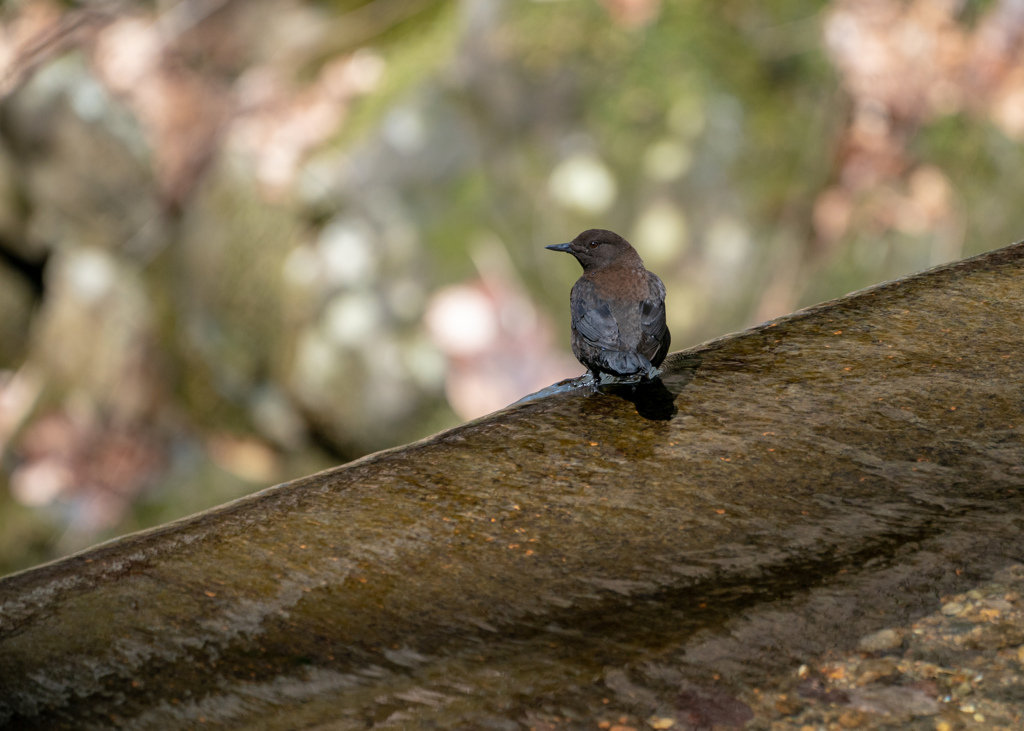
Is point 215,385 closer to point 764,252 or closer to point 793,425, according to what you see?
point 764,252

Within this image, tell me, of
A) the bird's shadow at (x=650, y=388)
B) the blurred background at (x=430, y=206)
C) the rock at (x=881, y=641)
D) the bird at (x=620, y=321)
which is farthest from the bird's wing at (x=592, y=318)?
the blurred background at (x=430, y=206)

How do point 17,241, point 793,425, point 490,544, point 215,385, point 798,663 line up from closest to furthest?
1. point 798,663
2. point 490,544
3. point 793,425
4. point 215,385
5. point 17,241

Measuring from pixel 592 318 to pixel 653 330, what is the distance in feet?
0.67

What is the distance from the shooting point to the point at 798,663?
1878 millimetres

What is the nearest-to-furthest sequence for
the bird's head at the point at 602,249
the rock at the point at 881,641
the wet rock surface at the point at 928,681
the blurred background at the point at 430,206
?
1. the wet rock surface at the point at 928,681
2. the rock at the point at 881,641
3. the bird's head at the point at 602,249
4. the blurred background at the point at 430,206

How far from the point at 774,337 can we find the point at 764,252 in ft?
7.18

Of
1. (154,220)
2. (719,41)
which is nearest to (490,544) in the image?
(719,41)

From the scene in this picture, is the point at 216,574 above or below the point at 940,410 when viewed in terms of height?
above

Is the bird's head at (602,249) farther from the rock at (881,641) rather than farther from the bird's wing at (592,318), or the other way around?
the rock at (881,641)

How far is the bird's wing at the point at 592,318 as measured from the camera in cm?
302

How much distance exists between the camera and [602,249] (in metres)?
3.41

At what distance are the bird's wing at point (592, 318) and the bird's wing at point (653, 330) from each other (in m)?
0.09

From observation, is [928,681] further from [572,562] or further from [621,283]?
[621,283]

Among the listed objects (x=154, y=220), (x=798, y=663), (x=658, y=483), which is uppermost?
(x=154, y=220)
